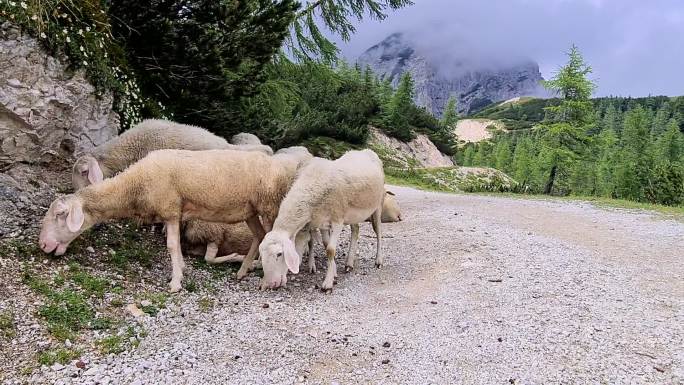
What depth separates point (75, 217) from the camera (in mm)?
6727

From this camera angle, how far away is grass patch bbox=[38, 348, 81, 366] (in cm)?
470

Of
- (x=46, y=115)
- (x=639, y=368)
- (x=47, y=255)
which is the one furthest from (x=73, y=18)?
(x=639, y=368)

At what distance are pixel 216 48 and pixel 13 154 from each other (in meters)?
4.87

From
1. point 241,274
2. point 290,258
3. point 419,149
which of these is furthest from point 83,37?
point 419,149

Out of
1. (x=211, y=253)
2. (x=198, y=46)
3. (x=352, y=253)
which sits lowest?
(x=211, y=253)

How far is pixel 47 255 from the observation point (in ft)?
21.8

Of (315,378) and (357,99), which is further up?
(357,99)

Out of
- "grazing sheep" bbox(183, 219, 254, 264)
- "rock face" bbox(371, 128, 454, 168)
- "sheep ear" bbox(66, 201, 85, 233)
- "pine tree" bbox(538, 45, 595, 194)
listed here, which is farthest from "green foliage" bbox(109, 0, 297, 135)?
"rock face" bbox(371, 128, 454, 168)

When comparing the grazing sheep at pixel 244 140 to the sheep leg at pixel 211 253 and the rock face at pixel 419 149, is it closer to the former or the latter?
the sheep leg at pixel 211 253

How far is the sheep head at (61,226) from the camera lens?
660 centimetres

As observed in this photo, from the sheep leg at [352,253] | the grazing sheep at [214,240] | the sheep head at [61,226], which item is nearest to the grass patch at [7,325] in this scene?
the sheep head at [61,226]

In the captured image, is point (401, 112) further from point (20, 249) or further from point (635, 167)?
point (20, 249)

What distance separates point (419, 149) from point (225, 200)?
4132 centimetres

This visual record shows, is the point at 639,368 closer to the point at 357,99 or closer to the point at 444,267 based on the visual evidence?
the point at 444,267
